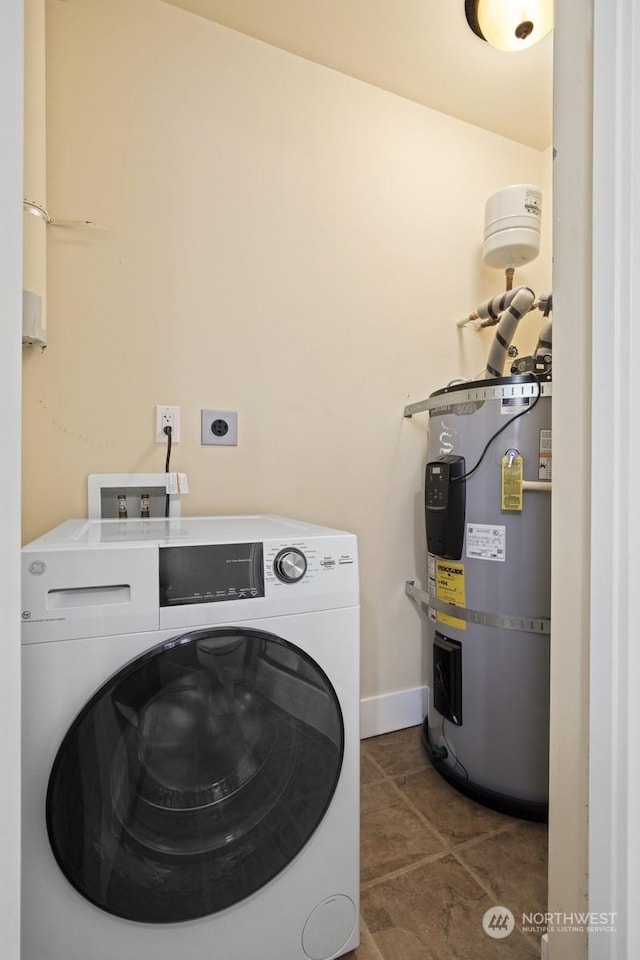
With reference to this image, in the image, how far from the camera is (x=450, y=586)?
141cm

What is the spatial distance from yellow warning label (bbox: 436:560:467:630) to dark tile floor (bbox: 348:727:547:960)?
1.70ft

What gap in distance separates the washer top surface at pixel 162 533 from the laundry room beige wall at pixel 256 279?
27 cm

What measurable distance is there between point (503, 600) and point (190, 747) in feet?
3.04

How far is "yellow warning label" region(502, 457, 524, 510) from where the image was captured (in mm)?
1260

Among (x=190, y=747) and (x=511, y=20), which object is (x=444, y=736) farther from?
(x=511, y=20)

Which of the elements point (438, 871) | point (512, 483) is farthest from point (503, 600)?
point (438, 871)

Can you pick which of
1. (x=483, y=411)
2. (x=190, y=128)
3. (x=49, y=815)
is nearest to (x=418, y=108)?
(x=190, y=128)

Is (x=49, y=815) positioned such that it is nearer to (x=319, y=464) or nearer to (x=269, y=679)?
(x=269, y=679)

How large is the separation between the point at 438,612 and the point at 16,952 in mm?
1198

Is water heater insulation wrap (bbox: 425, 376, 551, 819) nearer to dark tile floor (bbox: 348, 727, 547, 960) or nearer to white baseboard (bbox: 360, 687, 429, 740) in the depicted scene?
dark tile floor (bbox: 348, 727, 547, 960)

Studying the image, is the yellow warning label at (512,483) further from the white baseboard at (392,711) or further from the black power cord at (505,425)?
the white baseboard at (392,711)

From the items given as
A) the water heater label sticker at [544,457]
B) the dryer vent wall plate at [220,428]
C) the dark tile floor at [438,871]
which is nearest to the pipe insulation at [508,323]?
the water heater label sticker at [544,457]

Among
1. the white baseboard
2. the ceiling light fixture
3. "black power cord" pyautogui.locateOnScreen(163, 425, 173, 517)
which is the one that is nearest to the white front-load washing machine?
"black power cord" pyautogui.locateOnScreen(163, 425, 173, 517)

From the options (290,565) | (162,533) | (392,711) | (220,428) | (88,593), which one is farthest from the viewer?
(392,711)
